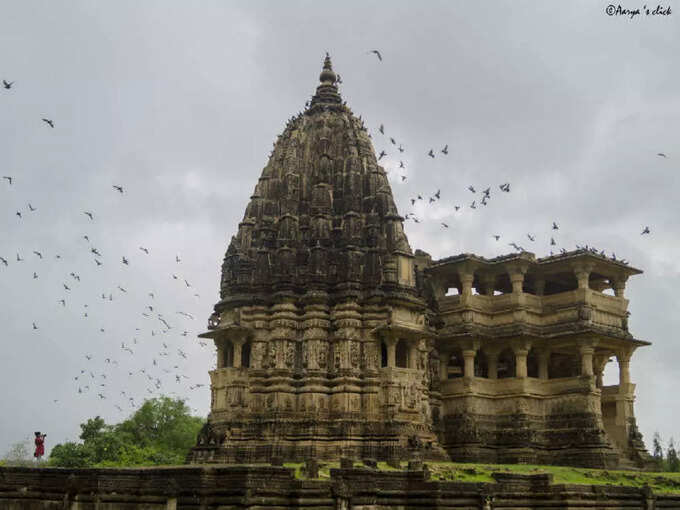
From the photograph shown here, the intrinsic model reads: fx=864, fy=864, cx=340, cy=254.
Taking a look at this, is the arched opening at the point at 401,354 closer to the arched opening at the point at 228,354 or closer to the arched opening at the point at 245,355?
the arched opening at the point at 245,355

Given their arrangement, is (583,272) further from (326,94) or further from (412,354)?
(326,94)

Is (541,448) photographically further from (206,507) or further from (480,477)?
(206,507)

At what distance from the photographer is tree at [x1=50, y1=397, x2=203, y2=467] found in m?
43.7

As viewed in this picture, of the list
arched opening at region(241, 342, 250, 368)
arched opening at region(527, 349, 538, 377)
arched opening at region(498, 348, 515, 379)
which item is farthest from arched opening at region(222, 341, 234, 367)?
arched opening at region(527, 349, 538, 377)

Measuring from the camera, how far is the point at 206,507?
21906 mm

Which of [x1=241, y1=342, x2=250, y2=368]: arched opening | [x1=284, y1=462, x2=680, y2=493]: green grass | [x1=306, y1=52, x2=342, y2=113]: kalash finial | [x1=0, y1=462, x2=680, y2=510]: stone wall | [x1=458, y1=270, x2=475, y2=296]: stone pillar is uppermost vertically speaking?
[x1=306, y1=52, x2=342, y2=113]: kalash finial

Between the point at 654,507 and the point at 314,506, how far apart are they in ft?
36.6

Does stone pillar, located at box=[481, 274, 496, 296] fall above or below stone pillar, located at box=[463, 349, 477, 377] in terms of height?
above

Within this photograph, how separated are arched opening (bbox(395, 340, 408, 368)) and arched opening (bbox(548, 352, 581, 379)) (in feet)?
29.0

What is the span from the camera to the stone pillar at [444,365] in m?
38.2

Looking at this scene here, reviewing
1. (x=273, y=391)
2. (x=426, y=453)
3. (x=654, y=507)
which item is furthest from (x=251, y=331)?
(x=654, y=507)

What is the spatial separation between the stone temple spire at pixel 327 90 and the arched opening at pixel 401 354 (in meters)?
12.3

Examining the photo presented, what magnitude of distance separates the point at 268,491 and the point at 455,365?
19.4 m

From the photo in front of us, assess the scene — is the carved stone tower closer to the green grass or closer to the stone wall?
the green grass
